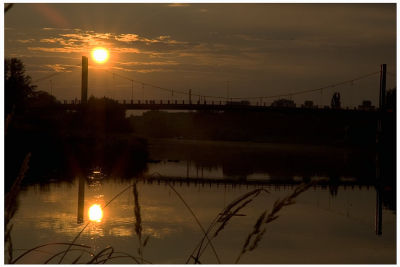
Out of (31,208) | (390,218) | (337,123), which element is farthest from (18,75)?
(337,123)

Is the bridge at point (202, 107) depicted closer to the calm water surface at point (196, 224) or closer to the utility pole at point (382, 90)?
the utility pole at point (382, 90)

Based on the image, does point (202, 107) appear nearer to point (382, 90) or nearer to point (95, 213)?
point (382, 90)

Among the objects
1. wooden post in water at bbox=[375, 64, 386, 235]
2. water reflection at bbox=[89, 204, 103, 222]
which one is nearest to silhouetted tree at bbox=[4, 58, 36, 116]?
water reflection at bbox=[89, 204, 103, 222]

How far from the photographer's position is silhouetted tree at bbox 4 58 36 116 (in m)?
26.2

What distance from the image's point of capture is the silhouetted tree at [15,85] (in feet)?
85.8

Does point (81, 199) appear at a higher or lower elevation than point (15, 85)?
lower

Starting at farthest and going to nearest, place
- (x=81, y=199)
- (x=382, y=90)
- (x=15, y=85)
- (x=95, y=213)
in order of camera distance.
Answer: (x=382, y=90), (x=15, y=85), (x=81, y=199), (x=95, y=213)

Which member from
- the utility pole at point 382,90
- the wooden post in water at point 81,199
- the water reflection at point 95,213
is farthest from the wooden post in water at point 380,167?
the wooden post in water at point 81,199

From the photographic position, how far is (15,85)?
28.3 metres

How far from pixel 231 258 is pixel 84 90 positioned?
1639 inches

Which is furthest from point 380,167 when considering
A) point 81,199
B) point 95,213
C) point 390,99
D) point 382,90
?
point 95,213

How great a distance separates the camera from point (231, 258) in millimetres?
8031

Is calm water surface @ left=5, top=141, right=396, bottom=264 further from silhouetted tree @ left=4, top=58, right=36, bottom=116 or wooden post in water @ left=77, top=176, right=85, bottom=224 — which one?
silhouetted tree @ left=4, top=58, right=36, bottom=116

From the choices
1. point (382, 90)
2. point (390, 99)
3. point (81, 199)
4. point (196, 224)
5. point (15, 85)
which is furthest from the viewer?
point (390, 99)
